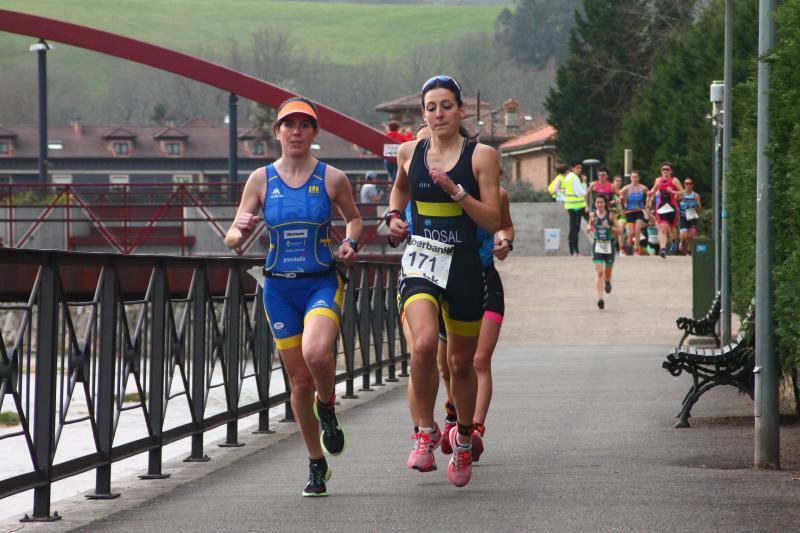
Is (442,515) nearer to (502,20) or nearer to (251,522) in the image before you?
(251,522)

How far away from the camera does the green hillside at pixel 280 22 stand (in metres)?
174

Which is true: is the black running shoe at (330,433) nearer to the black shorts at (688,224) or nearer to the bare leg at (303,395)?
the bare leg at (303,395)

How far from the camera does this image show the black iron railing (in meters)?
6.66

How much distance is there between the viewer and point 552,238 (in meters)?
41.5

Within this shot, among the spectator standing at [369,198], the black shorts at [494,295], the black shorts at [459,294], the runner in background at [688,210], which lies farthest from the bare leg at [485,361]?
the spectator standing at [369,198]

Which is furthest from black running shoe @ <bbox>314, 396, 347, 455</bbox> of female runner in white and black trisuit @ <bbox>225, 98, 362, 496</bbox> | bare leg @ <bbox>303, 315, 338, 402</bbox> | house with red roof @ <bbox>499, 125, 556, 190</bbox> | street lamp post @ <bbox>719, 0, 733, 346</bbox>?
house with red roof @ <bbox>499, 125, 556, 190</bbox>

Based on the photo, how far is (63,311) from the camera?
276 inches

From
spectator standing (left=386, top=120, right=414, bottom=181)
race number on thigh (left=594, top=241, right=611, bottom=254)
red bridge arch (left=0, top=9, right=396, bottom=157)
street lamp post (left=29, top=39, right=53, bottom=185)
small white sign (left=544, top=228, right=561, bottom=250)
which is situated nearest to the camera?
spectator standing (left=386, top=120, right=414, bottom=181)

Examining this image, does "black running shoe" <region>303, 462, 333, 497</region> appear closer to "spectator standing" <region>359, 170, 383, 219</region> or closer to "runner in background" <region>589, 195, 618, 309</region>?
"runner in background" <region>589, 195, 618, 309</region>

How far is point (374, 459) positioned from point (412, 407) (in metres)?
0.89

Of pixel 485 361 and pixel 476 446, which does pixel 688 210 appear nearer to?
pixel 485 361

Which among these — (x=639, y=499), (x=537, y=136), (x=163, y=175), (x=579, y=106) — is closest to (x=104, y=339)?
(x=639, y=499)

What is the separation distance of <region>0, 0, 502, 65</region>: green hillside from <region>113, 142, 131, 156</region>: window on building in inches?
2015

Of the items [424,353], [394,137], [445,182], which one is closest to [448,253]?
[445,182]
